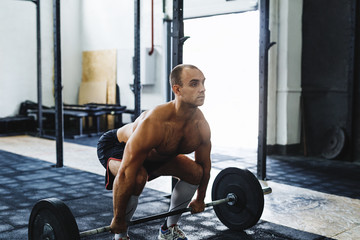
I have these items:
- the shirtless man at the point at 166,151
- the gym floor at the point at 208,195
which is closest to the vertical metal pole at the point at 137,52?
the gym floor at the point at 208,195

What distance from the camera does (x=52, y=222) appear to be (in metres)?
1.90

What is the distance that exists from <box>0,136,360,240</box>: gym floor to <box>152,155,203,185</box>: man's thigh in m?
0.44

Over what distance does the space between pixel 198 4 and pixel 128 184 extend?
5.21 metres

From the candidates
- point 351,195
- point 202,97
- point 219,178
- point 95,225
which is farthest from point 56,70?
point 351,195

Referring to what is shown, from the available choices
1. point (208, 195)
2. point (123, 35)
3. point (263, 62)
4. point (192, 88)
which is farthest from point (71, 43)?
point (192, 88)

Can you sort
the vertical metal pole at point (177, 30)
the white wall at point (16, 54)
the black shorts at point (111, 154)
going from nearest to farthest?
the black shorts at point (111, 154)
the vertical metal pole at point (177, 30)
the white wall at point (16, 54)

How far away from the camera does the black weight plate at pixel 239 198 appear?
249cm

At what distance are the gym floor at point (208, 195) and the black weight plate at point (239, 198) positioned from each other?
73 millimetres

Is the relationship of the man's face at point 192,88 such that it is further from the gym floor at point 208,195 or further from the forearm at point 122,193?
the gym floor at point 208,195

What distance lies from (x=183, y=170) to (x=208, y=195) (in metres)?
1.27

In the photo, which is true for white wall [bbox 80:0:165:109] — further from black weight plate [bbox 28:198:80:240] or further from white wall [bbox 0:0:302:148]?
black weight plate [bbox 28:198:80:240]

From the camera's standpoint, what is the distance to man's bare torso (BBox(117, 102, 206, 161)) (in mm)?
2038

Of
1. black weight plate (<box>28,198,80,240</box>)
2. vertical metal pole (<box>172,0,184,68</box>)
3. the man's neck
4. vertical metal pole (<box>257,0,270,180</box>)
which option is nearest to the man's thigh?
the man's neck

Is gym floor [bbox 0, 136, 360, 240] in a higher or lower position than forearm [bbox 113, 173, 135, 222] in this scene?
lower
